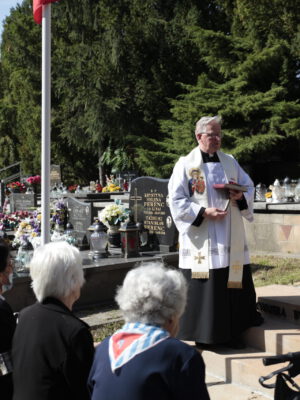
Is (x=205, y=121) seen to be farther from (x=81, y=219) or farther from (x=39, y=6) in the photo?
(x=81, y=219)

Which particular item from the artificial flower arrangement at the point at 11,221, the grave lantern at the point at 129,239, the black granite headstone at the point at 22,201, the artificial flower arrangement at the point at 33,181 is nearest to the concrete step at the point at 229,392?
the grave lantern at the point at 129,239

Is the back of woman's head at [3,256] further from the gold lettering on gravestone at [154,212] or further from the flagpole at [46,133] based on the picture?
the gold lettering on gravestone at [154,212]

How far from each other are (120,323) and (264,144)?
11291mm

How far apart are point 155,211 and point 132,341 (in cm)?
626

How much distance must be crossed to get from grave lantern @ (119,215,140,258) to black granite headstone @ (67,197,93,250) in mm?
1494

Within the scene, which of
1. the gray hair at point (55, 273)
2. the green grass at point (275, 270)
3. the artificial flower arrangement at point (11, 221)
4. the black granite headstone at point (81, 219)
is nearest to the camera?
the gray hair at point (55, 273)

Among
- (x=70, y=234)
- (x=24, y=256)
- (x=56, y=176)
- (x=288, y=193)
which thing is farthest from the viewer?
(x=56, y=176)

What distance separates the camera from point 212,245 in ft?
14.5

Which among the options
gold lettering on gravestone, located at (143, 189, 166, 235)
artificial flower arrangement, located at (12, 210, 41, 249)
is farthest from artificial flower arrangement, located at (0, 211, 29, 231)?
gold lettering on gravestone, located at (143, 189, 166, 235)

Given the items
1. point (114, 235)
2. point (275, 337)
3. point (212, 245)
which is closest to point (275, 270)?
point (114, 235)

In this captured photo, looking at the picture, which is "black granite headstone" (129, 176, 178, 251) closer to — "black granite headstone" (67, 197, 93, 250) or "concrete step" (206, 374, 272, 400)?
"black granite headstone" (67, 197, 93, 250)

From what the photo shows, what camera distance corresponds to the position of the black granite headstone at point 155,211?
8.05 meters

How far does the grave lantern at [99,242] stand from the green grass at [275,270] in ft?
7.19

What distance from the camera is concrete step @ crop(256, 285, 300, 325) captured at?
15.2ft
